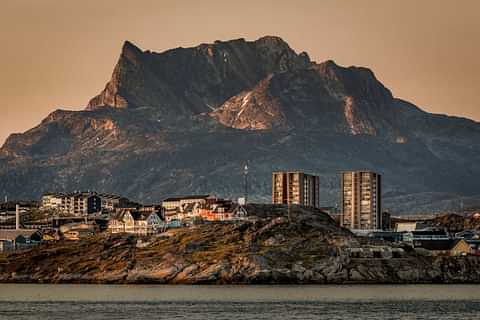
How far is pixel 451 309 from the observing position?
190125mm

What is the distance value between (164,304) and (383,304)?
104 feet

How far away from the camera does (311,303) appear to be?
19925 centimetres

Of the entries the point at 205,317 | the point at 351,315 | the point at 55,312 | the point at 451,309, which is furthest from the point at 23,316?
the point at 451,309

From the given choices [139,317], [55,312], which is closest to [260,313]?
[139,317]

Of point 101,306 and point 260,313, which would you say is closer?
point 260,313

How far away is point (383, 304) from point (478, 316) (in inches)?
872

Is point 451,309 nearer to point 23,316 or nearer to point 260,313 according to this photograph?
point 260,313

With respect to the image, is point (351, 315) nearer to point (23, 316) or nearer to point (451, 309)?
point (451, 309)

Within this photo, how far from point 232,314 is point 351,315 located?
15719 mm

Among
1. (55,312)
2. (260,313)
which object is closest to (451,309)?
(260,313)

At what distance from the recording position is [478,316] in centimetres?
17725

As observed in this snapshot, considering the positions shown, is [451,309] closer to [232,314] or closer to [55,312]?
[232,314]

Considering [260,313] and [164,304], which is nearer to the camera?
[260,313]

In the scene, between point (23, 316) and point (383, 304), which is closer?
point (23, 316)
